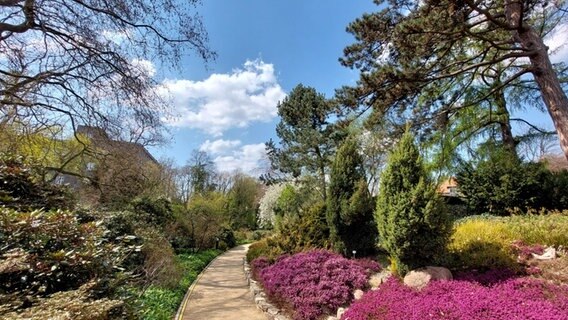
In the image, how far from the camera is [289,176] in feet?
69.5

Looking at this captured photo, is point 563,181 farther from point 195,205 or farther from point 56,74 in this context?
point 195,205

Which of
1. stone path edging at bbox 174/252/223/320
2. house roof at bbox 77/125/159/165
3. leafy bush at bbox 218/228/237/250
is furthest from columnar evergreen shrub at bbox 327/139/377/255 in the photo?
leafy bush at bbox 218/228/237/250

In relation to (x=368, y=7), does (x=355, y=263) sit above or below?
below

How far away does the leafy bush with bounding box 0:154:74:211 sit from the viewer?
4284mm

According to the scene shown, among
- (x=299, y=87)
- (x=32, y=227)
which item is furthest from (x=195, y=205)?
(x=32, y=227)

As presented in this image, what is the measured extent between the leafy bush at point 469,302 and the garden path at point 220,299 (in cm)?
237

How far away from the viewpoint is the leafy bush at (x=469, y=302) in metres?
3.44

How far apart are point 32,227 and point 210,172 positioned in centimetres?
2830

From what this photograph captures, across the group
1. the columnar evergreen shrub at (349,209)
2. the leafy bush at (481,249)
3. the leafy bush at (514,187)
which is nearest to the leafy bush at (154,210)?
the columnar evergreen shrub at (349,209)

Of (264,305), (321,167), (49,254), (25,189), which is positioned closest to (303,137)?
(321,167)

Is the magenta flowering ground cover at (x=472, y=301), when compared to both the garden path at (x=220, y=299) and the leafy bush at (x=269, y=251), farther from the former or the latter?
the leafy bush at (x=269, y=251)

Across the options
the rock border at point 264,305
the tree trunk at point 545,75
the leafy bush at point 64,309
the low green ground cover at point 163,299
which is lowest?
the rock border at point 264,305

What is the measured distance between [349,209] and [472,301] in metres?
3.30

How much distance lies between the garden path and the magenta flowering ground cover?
2367 mm
